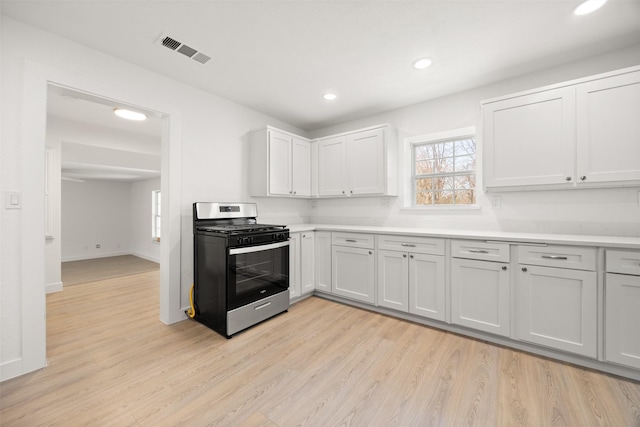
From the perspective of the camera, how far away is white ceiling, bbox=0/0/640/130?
1.77 meters

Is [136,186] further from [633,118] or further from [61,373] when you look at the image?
[633,118]

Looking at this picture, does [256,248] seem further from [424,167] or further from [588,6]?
[588,6]

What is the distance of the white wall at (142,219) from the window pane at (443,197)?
6223 mm

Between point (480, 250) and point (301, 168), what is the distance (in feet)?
7.98

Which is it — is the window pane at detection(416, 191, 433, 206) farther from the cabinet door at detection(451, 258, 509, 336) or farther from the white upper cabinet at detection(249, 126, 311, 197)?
the white upper cabinet at detection(249, 126, 311, 197)

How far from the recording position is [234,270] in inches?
95.7

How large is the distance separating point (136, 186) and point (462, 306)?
27.1 ft

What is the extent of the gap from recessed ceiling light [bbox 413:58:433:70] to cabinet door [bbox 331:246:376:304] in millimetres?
1912

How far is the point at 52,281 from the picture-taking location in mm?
3830

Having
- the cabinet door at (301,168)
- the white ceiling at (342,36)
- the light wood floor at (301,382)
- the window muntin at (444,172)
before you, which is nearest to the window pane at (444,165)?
the window muntin at (444,172)

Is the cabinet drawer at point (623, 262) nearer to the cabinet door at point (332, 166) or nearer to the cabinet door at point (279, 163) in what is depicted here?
the cabinet door at point (332, 166)

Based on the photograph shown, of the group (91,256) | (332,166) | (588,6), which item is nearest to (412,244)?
(332,166)

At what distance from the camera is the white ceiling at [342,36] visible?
5.81ft

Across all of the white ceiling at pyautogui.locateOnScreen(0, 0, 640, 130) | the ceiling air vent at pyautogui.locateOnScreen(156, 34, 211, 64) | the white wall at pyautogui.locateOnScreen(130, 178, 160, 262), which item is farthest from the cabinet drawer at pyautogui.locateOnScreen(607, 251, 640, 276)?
the white wall at pyautogui.locateOnScreen(130, 178, 160, 262)
